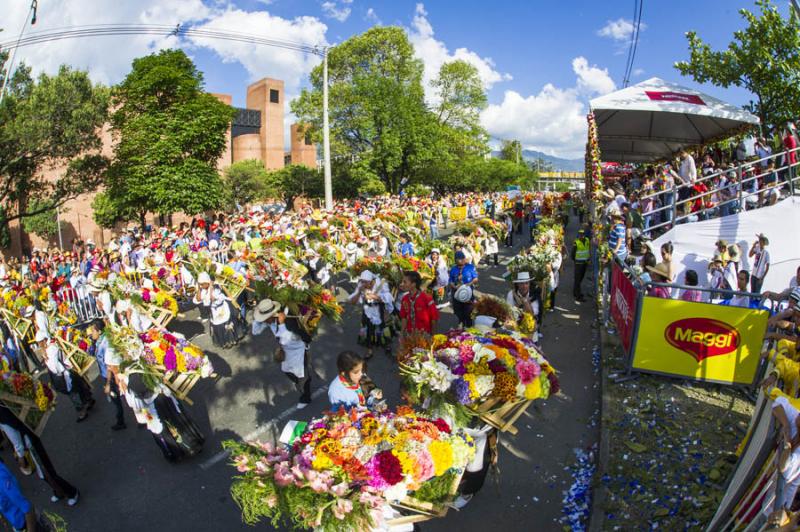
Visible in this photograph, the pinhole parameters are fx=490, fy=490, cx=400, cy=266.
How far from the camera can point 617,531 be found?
15.4 feet

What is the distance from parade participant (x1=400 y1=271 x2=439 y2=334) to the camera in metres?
7.77

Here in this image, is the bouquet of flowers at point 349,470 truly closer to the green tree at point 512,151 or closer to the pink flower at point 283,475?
the pink flower at point 283,475

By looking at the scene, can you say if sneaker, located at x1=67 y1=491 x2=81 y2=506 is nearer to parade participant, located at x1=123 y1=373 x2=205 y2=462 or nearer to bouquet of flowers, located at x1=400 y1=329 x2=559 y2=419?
parade participant, located at x1=123 y1=373 x2=205 y2=462

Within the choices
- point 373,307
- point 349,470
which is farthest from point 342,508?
point 373,307

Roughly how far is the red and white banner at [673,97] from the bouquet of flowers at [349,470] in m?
13.6

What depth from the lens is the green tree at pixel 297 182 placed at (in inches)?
1783

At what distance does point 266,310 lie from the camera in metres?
7.84

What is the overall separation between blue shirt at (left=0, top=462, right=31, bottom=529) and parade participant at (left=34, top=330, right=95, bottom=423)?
4721mm

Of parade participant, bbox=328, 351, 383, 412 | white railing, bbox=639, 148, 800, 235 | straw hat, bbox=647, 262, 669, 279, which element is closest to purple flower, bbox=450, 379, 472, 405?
parade participant, bbox=328, 351, 383, 412

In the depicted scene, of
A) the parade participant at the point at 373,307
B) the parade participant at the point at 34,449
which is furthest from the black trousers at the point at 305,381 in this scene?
the parade participant at the point at 34,449

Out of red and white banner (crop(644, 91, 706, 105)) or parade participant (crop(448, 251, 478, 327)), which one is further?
red and white banner (crop(644, 91, 706, 105))

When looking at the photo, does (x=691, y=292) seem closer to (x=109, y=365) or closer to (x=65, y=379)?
(x=109, y=365)

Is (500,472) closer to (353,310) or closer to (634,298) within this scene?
(634,298)

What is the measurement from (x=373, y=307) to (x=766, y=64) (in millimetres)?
14461
